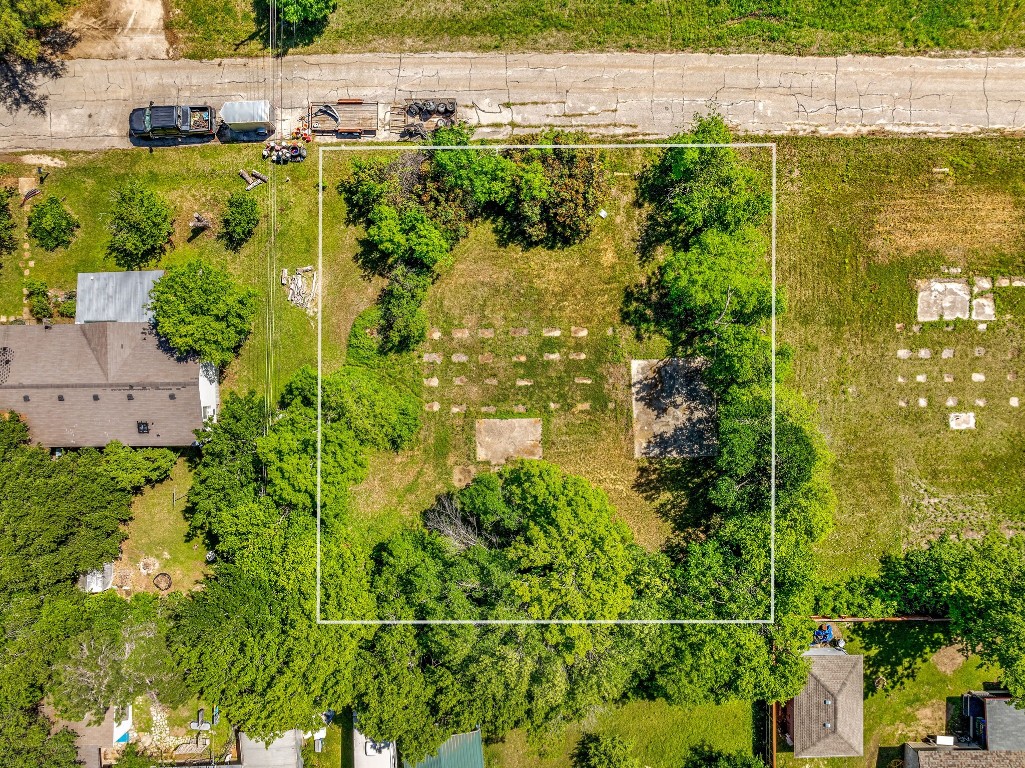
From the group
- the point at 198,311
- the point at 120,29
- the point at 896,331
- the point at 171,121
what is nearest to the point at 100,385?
the point at 198,311

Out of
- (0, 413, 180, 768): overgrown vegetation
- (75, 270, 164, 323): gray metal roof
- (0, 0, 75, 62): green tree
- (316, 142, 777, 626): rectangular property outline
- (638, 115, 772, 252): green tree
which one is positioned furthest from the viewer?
(75, 270, 164, 323): gray metal roof

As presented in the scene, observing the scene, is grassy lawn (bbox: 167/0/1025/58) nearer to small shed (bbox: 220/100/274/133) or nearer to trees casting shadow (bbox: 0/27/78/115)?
small shed (bbox: 220/100/274/133)

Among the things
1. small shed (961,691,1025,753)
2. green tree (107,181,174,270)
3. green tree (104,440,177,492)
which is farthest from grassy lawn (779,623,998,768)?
green tree (107,181,174,270)

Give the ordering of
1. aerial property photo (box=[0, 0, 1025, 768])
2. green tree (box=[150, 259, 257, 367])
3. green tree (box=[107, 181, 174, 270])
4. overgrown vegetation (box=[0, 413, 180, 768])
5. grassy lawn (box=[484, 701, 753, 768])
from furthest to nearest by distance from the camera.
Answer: grassy lawn (box=[484, 701, 753, 768]) → green tree (box=[107, 181, 174, 270]) → aerial property photo (box=[0, 0, 1025, 768]) → green tree (box=[150, 259, 257, 367]) → overgrown vegetation (box=[0, 413, 180, 768])

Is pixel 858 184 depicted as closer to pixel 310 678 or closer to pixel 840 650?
pixel 840 650

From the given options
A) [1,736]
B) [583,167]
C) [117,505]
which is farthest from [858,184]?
[1,736]
